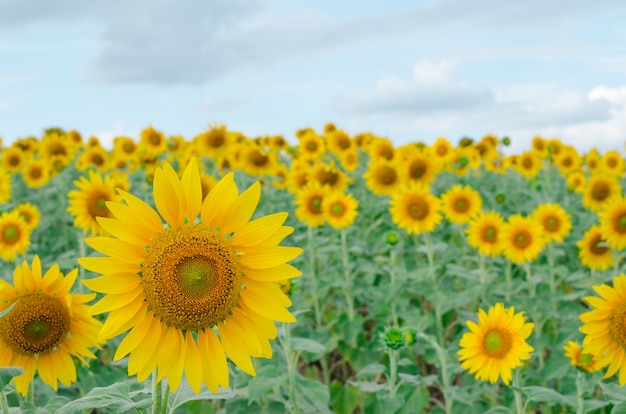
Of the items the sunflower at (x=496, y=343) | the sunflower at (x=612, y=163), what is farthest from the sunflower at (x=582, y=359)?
the sunflower at (x=612, y=163)

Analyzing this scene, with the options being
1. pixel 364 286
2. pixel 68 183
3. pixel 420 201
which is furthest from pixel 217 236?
pixel 68 183

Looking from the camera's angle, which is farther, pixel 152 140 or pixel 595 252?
pixel 152 140

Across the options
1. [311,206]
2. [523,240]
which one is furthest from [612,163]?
[311,206]

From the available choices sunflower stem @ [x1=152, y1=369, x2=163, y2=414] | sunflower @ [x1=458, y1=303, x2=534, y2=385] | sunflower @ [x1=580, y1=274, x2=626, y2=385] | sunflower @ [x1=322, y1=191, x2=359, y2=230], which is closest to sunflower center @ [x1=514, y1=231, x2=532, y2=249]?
sunflower @ [x1=322, y1=191, x2=359, y2=230]

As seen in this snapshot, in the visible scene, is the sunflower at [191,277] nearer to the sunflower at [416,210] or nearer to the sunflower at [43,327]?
the sunflower at [43,327]

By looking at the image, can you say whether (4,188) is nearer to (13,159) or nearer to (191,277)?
(13,159)

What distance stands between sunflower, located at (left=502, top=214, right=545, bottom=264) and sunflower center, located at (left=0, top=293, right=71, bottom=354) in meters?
4.01

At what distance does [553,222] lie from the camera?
6.39 m

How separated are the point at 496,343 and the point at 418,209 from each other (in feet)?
8.84

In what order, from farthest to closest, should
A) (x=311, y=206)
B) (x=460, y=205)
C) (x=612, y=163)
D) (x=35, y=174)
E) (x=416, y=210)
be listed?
1. (x=612, y=163)
2. (x=35, y=174)
3. (x=311, y=206)
4. (x=460, y=205)
5. (x=416, y=210)

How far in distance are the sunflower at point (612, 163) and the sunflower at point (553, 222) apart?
527 centimetres

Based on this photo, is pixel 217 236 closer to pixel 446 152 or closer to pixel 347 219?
pixel 347 219

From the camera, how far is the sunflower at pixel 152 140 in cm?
1041

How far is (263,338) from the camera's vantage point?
6.89 feet
